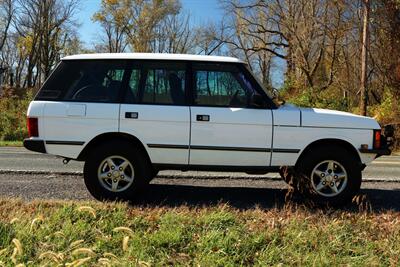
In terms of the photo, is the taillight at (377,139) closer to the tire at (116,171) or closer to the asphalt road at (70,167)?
the asphalt road at (70,167)

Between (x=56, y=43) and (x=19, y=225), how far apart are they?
214 feet

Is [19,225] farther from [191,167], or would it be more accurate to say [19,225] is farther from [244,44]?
[244,44]

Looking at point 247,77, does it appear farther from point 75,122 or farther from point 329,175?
point 75,122

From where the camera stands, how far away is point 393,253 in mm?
4270

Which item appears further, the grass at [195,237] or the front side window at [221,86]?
the front side window at [221,86]

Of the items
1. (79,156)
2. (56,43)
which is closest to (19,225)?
(79,156)

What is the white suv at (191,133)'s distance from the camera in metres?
6.38

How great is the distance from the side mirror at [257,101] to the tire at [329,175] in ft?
3.02

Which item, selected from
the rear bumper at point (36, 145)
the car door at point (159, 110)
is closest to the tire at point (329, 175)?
the car door at point (159, 110)

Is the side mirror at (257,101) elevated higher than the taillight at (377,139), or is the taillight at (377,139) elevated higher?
the side mirror at (257,101)

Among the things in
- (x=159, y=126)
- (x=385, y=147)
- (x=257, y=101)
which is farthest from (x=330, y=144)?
(x=159, y=126)

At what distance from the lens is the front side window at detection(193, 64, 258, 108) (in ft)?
21.2

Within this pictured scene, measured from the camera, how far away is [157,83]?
656 cm

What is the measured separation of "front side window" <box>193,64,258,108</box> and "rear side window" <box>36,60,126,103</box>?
3.54 feet
